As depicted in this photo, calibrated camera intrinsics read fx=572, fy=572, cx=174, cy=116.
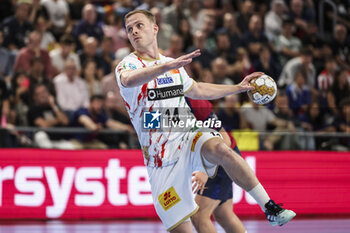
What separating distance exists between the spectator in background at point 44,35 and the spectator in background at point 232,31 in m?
4.07

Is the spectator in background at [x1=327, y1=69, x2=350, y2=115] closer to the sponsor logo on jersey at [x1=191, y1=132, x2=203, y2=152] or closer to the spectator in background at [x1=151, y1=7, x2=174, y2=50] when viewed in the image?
the spectator in background at [x1=151, y1=7, x2=174, y2=50]

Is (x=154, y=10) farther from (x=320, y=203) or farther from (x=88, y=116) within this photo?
(x=320, y=203)

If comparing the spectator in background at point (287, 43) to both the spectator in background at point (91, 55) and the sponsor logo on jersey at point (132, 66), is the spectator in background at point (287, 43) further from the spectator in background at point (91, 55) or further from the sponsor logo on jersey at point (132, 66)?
the sponsor logo on jersey at point (132, 66)

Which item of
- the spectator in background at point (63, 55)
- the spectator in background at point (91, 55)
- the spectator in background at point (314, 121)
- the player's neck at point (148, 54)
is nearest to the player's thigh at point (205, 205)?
the player's neck at point (148, 54)

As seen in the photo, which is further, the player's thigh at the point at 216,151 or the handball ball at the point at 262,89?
the handball ball at the point at 262,89

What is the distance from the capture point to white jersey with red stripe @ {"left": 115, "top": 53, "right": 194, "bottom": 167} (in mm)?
5559

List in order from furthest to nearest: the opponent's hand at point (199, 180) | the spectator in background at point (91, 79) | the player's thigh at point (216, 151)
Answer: the spectator in background at point (91, 79), the opponent's hand at point (199, 180), the player's thigh at point (216, 151)

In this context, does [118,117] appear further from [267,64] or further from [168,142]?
[168,142]

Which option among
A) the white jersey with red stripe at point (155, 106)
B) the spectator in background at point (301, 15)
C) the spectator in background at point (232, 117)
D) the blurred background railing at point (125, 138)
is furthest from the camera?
the spectator in background at point (301, 15)

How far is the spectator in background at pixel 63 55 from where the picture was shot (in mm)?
11906

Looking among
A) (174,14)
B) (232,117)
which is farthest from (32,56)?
(232,117)

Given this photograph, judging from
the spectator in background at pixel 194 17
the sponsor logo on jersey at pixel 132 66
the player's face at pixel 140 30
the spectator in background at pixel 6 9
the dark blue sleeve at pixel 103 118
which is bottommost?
the dark blue sleeve at pixel 103 118

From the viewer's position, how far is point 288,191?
35.5 feet

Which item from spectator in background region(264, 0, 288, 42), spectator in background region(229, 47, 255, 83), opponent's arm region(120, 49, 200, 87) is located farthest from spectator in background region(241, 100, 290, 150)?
opponent's arm region(120, 49, 200, 87)
